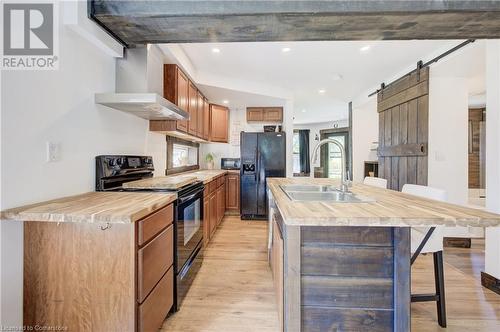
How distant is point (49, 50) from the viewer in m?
1.42

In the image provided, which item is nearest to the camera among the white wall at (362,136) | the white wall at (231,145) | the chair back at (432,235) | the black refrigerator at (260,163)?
the chair back at (432,235)

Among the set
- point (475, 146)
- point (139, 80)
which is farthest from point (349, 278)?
point (475, 146)

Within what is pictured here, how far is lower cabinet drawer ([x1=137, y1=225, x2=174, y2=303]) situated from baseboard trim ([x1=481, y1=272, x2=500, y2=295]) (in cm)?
272

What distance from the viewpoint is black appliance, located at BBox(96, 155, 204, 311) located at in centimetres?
181

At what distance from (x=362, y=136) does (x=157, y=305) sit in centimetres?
540

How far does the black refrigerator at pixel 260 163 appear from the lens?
14.5ft

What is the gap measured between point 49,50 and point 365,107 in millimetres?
5570

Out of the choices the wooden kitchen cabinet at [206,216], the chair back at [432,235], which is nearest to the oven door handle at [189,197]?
the wooden kitchen cabinet at [206,216]

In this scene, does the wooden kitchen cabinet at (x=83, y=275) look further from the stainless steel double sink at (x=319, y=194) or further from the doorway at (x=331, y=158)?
the doorway at (x=331, y=158)

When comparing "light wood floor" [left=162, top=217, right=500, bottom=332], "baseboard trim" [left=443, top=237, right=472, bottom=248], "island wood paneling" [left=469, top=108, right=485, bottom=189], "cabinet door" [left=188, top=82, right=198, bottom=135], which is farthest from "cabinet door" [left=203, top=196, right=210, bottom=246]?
"island wood paneling" [left=469, top=108, right=485, bottom=189]

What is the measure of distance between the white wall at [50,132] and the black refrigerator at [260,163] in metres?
2.63

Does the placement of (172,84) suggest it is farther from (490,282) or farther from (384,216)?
(490,282)

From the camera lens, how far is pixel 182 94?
10.1 ft

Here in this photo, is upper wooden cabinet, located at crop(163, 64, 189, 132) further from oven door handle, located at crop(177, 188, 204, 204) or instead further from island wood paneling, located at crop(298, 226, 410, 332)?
island wood paneling, located at crop(298, 226, 410, 332)
